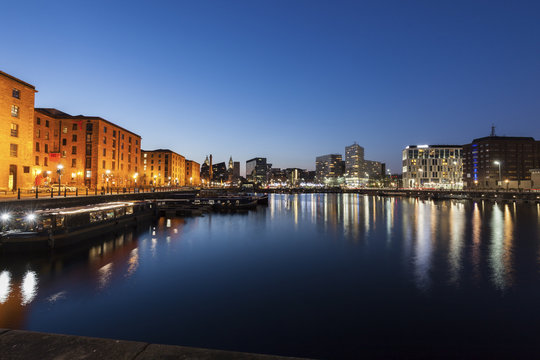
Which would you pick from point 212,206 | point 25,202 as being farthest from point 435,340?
point 212,206

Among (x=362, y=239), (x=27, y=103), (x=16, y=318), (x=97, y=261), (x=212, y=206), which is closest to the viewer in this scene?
(x=16, y=318)

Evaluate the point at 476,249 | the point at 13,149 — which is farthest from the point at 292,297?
the point at 13,149

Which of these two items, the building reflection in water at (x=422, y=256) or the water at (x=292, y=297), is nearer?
A: the water at (x=292, y=297)

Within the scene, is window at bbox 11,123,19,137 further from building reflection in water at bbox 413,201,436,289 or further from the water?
building reflection in water at bbox 413,201,436,289

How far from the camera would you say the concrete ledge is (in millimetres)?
3826

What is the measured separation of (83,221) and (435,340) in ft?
112

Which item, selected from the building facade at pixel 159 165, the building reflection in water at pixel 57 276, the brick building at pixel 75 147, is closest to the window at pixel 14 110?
the brick building at pixel 75 147

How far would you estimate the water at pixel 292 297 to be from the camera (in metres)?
12.6

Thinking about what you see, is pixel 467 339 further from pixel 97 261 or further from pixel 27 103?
pixel 27 103

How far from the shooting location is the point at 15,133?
44656mm

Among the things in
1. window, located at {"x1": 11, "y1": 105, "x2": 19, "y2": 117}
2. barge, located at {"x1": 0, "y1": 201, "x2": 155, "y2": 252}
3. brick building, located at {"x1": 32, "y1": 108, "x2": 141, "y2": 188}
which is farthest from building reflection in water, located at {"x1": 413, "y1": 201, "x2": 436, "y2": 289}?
brick building, located at {"x1": 32, "y1": 108, "x2": 141, "y2": 188}

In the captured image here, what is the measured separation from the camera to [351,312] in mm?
15211

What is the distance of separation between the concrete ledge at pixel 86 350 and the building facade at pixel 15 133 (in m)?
51.5

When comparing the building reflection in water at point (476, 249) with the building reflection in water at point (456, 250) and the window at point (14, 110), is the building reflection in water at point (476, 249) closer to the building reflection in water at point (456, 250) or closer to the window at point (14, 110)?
the building reflection in water at point (456, 250)
